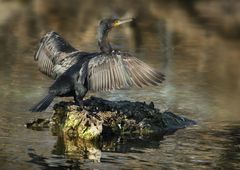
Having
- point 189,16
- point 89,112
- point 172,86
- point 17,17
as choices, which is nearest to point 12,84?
point 172,86

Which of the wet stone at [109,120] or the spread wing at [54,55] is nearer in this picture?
the wet stone at [109,120]

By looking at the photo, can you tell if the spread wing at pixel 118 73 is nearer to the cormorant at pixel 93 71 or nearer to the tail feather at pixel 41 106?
the cormorant at pixel 93 71

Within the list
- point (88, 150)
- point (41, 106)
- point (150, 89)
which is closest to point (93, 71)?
point (41, 106)

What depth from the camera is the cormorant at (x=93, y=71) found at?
11086 millimetres

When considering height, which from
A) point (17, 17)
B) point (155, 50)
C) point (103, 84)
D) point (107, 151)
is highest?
point (17, 17)

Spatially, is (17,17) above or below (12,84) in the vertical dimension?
above

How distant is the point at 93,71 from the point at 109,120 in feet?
2.57

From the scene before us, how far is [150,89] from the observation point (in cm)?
1520

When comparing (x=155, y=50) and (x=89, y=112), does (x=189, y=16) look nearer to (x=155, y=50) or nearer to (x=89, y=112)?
(x=155, y=50)

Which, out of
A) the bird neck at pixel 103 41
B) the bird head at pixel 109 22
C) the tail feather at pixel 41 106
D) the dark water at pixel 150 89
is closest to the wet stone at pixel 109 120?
the dark water at pixel 150 89

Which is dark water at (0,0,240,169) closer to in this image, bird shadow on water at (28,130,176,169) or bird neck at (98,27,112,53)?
bird shadow on water at (28,130,176,169)

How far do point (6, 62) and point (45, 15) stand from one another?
11.9 metres

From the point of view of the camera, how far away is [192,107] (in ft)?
45.1

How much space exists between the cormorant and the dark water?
0.71m
